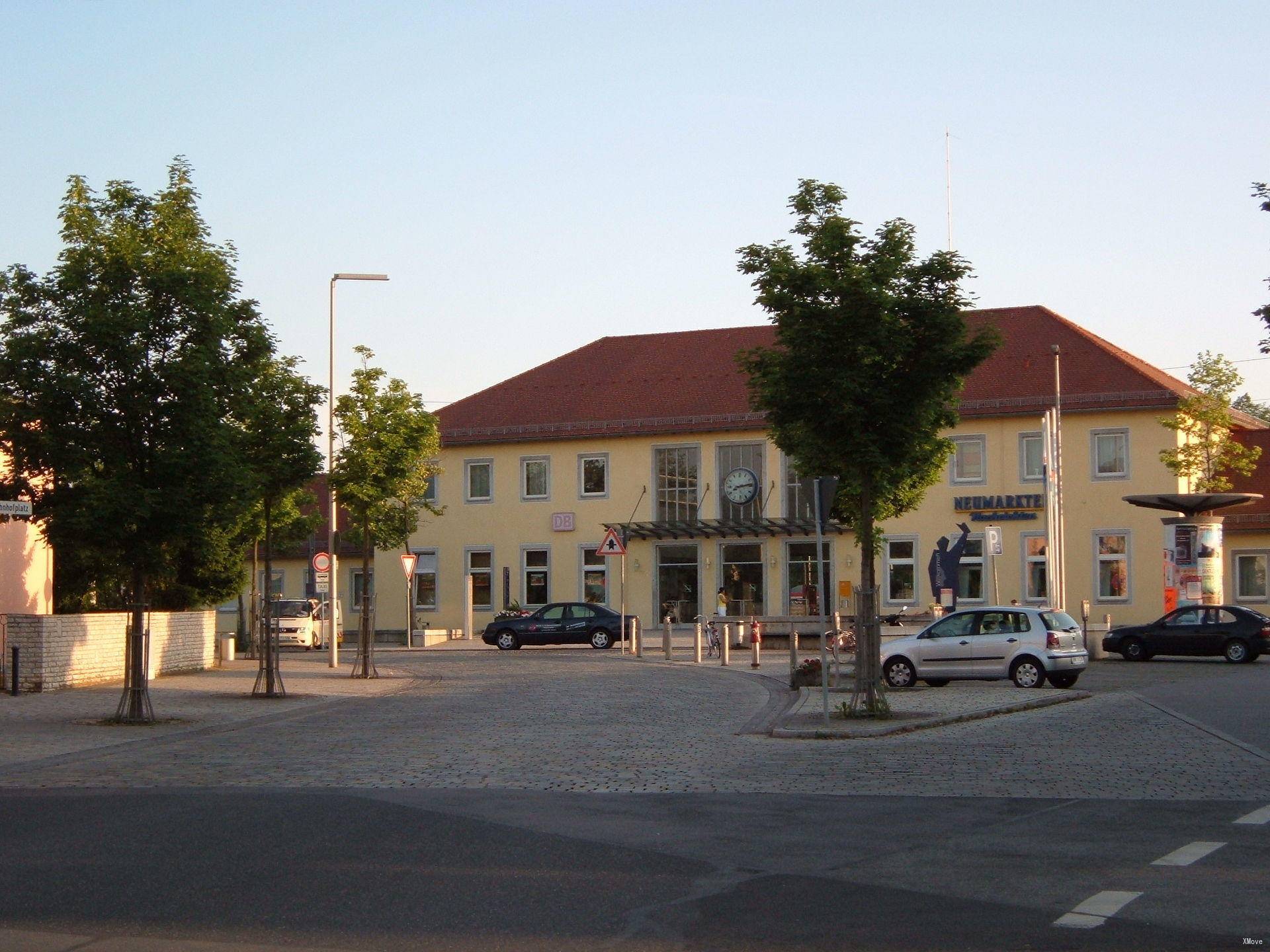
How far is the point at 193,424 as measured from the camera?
20.1m

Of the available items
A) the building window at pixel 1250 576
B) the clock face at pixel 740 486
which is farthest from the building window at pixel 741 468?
the building window at pixel 1250 576

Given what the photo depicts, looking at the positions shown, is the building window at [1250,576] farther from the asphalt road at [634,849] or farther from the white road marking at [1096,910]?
the white road marking at [1096,910]

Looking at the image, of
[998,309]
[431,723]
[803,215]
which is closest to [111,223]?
[431,723]

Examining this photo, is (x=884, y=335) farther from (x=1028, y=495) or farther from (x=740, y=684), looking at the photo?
(x=1028, y=495)

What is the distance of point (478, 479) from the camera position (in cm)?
6169

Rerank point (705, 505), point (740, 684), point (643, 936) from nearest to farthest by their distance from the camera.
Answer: point (643, 936)
point (740, 684)
point (705, 505)

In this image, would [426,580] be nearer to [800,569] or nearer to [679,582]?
[679,582]

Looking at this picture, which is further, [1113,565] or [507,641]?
[1113,565]

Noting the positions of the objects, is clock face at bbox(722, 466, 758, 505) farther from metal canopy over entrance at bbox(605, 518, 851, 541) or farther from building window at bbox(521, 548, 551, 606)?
building window at bbox(521, 548, 551, 606)

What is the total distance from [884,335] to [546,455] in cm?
4121

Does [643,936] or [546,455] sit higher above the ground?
[546,455]

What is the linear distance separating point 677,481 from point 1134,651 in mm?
24105

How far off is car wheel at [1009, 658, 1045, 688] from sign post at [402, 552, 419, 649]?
19957mm

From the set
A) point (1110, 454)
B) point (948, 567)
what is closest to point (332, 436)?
point (948, 567)
